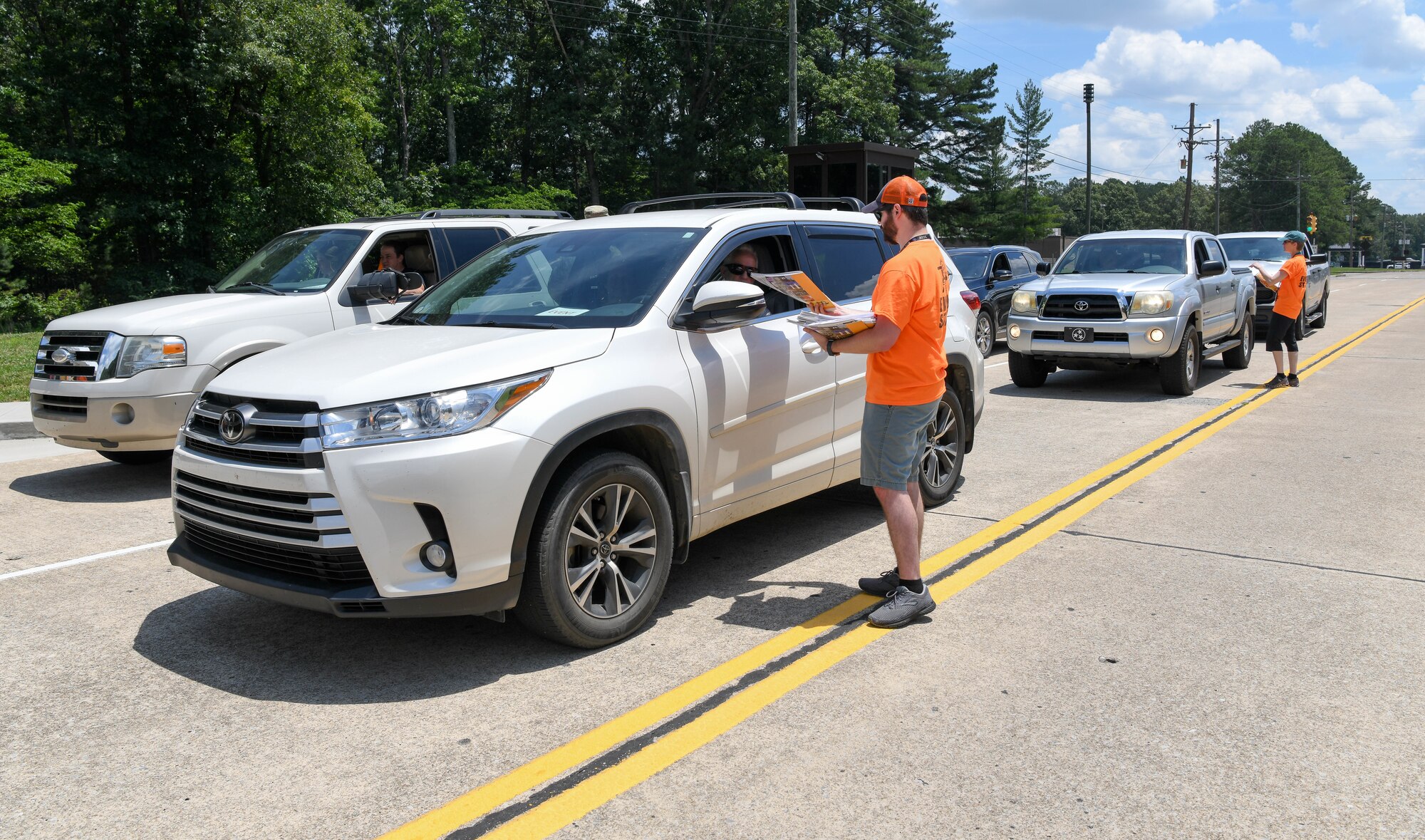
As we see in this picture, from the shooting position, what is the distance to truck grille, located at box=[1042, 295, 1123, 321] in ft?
39.6

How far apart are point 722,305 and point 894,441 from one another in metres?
1.00

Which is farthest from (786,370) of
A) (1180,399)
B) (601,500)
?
(1180,399)

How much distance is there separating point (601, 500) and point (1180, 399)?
9539 mm

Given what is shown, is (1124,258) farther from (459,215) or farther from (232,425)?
(232,425)

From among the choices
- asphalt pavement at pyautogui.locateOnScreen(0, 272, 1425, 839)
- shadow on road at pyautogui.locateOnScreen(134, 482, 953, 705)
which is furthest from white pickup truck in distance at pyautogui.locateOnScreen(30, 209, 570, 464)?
shadow on road at pyautogui.locateOnScreen(134, 482, 953, 705)

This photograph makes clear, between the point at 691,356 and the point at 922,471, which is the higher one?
the point at 691,356

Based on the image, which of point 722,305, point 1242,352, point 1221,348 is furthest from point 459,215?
point 1242,352

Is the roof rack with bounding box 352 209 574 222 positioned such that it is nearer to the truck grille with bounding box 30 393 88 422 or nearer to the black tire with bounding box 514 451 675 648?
the truck grille with bounding box 30 393 88 422

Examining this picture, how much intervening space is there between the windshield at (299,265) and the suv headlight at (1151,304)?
8433mm

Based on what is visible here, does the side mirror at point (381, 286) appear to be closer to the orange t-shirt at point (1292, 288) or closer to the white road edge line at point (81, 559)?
the white road edge line at point (81, 559)

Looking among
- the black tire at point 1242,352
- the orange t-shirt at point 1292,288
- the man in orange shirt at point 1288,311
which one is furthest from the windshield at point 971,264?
the orange t-shirt at point 1292,288

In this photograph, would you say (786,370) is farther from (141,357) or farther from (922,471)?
(141,357)

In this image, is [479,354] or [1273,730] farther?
[479,354]

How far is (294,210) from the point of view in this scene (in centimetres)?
2889
